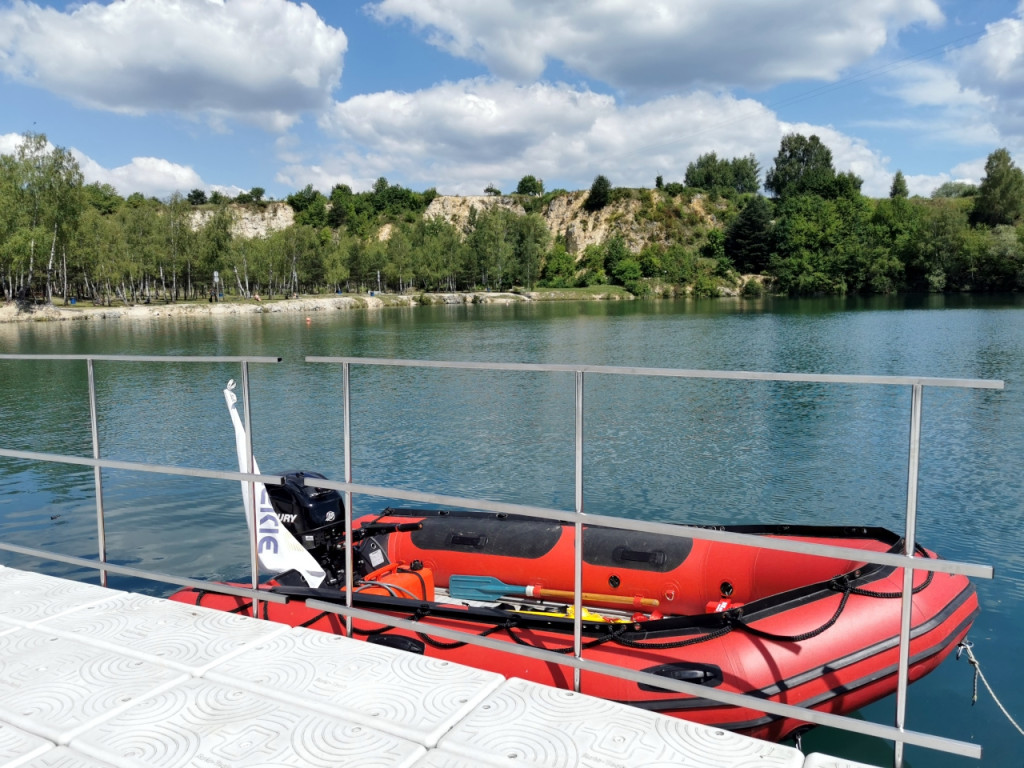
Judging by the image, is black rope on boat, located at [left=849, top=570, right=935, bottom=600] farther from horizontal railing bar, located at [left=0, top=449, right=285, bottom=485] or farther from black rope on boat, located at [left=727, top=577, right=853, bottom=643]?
horizontal railing bar, located at [left=0, top=449, right=285, bottom=485]

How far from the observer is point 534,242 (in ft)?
295

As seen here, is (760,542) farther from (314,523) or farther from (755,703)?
(314,523)

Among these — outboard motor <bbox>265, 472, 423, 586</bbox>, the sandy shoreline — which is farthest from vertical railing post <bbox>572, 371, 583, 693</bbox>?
the sandy shoreline

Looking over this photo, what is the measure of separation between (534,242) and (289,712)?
294ft

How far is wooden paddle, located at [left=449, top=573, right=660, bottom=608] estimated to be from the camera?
4.85 metres

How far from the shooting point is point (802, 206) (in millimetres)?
90500

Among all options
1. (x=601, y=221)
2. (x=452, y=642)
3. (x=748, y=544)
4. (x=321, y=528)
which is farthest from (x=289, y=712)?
(x=601, y=221)

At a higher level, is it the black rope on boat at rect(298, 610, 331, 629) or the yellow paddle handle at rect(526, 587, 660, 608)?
the black rope on boat at rect(298, 610, 331, 629)

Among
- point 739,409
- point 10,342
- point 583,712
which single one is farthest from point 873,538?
point 10,342

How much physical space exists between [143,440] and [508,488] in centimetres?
710

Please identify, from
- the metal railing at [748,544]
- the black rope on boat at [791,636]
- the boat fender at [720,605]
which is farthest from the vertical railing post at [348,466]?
the boat fender at [720,605]

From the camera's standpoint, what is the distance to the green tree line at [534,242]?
55031 millimetres

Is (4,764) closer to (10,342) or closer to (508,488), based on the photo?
(508,488)

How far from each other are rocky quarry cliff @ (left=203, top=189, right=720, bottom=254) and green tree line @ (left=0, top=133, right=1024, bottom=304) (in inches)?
16.9
